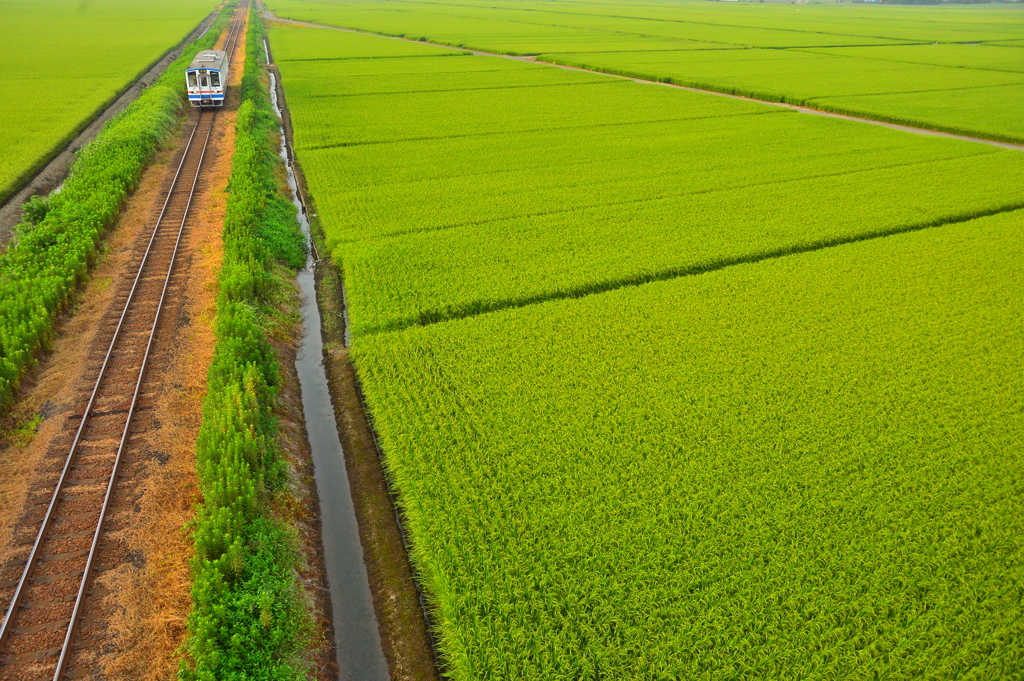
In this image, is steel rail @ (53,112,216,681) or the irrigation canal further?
the irrigation canal

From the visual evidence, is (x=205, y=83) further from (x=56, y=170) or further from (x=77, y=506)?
(x=77, y=506)

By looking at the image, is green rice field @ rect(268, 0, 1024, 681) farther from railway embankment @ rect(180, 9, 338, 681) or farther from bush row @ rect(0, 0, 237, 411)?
bush row @ rect(0, 0, 237, 411)

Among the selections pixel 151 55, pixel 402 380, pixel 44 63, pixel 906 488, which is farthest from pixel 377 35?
pixel 906 488

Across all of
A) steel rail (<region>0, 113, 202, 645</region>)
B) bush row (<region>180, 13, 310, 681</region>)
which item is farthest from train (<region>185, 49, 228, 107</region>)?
bush row (<region>180, 13, 310, 681</region>)

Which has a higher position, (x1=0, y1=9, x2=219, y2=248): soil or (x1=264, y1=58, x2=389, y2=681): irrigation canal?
(x1=0, y1=9, x2=219, y2=248): soil

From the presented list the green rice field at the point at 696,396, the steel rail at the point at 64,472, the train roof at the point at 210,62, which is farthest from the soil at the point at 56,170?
the green rice field at the point at 696,396
